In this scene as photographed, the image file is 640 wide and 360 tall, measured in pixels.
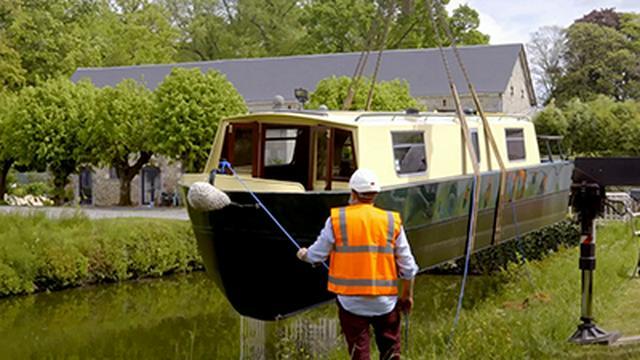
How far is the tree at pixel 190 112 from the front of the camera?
32000 millimetres

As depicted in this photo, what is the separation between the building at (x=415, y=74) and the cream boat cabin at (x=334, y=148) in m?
28.1

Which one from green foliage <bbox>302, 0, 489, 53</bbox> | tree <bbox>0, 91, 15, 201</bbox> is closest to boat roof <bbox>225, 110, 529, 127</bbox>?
tree <bbox>0, 91, 15, 201</bbox>

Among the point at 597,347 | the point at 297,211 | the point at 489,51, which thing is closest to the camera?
the point at 597,347

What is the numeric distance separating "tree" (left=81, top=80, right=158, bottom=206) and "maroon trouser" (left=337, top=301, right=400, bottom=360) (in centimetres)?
2755

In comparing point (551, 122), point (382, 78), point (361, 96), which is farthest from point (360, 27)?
point (361, 96)

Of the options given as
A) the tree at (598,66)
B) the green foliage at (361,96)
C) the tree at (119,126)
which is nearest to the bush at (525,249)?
the green foliage at (361,96)

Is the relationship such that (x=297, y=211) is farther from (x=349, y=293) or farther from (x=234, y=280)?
(x=349, y=293)

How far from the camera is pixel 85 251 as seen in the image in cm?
1906

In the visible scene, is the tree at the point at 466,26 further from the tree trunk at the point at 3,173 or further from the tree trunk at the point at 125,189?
the tree trunk at the point at 3,173

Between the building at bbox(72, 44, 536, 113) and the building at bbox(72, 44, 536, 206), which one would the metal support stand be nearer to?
the building at bbox(72, 44, 536, 113)

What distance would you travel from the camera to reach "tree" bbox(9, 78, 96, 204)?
34.7 m

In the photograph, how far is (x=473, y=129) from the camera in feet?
44.3

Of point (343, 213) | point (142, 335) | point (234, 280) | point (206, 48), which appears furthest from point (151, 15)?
point (343, 213)

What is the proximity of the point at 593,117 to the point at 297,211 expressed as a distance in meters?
34.3
